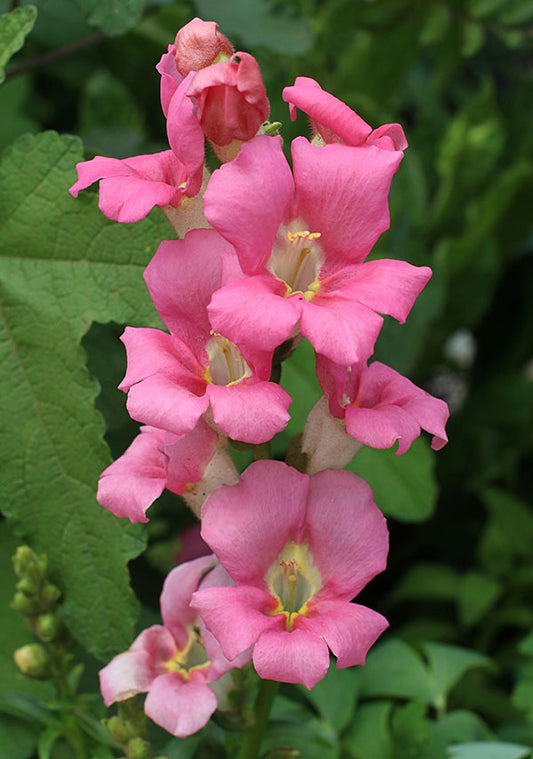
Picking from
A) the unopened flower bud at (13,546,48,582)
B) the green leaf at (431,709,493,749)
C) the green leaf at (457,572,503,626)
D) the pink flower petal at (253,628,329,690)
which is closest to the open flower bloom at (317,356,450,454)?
the pink flower petal at (253,628,329,690)

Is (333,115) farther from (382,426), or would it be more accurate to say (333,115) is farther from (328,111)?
(382,426)

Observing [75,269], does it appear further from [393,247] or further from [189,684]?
[393,247]

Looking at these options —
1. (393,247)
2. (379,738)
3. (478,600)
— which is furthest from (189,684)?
(393,247)

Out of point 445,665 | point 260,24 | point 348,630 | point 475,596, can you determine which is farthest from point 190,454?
point 475,596

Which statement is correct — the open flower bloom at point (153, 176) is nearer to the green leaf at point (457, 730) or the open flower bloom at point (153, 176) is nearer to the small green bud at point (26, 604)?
the small green bud at point (26, 604)

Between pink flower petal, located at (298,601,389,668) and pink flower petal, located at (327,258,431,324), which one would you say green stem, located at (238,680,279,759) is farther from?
pink flower petal, located at (327,258,431,324)

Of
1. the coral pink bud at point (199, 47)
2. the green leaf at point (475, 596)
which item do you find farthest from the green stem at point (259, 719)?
the green leaf at point (475, 596)
